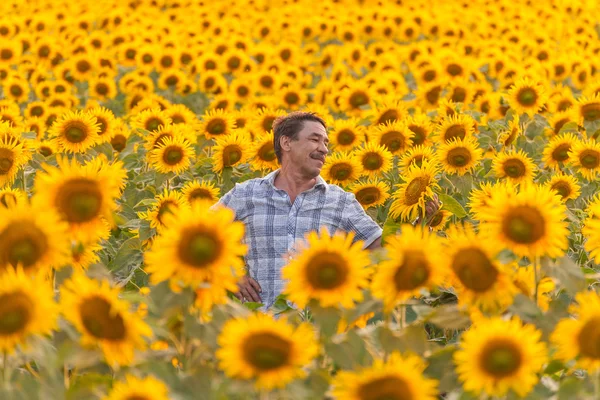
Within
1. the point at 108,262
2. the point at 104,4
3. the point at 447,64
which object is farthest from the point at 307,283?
the point at 104,4

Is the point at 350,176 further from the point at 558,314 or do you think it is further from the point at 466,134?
the point at 558,314

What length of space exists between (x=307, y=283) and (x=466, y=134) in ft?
14.5

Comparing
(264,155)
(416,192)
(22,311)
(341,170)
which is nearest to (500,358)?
(22,311)

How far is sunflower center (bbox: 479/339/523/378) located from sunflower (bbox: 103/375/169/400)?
2.97 ft

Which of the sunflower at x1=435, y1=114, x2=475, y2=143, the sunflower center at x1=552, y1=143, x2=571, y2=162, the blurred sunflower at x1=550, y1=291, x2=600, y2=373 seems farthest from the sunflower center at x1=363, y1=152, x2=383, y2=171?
the blurred sunflower at x1=550, y1=291, x2=600, y2=373

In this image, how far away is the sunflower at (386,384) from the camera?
9.32 feet

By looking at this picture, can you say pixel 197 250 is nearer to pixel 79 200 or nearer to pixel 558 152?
pixel 79 200

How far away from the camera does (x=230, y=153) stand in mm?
7480

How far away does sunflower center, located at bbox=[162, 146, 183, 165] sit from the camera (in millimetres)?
7207

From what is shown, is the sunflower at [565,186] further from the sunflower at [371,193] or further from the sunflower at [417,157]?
the sunflower at [371,193]

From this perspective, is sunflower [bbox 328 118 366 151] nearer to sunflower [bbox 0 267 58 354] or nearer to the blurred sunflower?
the blurred sunflower

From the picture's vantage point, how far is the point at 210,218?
125 inches

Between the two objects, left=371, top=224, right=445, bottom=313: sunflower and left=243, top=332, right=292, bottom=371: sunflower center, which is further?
left=371, top=224, right=445, bottom=313: sunflower

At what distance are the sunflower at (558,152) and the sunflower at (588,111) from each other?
987mm
